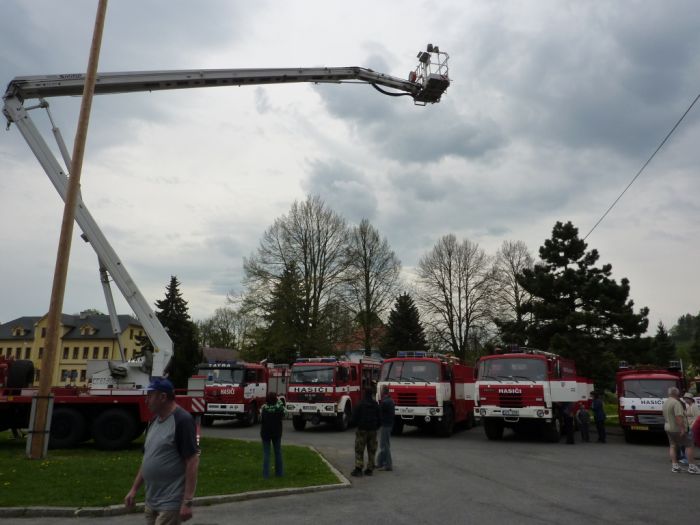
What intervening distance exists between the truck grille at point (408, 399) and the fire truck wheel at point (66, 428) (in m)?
9.83

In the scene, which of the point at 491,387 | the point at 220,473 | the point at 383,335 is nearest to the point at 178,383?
the point at 383,335

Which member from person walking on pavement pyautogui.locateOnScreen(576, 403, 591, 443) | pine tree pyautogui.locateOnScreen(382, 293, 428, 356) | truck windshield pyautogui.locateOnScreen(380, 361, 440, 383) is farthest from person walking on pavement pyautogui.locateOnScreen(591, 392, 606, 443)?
pine tree pyautogui.locateOnScreen(382, 293, 428, 356)

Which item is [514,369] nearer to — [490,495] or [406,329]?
[490,495]

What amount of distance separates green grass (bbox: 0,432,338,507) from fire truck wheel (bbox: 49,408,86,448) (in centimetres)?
34

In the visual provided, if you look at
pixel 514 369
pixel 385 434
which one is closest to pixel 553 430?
pixel 514 369

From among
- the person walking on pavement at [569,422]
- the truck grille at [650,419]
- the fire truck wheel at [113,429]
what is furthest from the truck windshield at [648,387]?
the fire truck wheel at [113,429]

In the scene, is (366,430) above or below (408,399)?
below

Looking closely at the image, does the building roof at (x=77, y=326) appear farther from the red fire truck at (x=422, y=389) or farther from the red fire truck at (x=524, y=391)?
the red fire truck at (x=524, y=391)

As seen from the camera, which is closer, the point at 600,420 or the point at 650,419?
the point at 650,419

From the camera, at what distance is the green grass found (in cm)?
857

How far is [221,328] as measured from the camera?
75.1 m

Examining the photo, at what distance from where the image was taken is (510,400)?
17812mm

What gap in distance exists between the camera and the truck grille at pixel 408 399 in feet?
62.7

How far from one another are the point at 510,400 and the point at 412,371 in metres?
3.48
